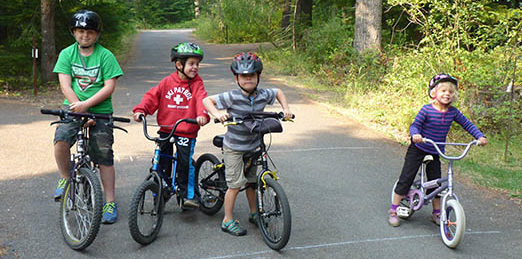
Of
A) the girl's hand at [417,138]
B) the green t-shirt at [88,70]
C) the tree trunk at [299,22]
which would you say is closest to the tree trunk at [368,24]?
the tree trunk at [299,22]

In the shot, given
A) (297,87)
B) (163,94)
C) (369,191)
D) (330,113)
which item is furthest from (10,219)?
(297,87)

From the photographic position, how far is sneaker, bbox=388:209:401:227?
517cm

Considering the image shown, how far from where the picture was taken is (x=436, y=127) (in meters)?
4.99

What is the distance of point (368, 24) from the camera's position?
1383 centimetres

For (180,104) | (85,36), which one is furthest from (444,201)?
(85,36)

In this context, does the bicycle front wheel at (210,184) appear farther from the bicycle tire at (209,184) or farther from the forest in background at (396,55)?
the forest in background at (396,55)

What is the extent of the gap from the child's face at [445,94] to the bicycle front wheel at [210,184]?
232cm

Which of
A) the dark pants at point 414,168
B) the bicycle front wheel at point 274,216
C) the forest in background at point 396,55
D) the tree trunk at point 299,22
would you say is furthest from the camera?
the tree trunk at point 299,22

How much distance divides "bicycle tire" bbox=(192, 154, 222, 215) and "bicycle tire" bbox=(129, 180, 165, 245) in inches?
26.8

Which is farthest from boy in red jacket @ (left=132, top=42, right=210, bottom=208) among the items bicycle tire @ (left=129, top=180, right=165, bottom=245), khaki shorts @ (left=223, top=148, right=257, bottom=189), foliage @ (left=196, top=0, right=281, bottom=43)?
foliage @ (left=196, top=0, right=281, bottom=43)

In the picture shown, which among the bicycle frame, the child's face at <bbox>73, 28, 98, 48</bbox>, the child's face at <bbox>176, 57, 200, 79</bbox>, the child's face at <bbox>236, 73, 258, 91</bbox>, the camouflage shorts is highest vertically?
the child's face at <bbox>73, 28, 98, 48</bbox>

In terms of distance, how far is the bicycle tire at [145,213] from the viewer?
426 centimetres

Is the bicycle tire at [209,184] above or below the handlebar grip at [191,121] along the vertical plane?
below

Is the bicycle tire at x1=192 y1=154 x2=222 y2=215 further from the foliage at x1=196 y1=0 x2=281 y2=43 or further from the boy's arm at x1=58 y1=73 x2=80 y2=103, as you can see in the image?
the foliage at x1=196 y1=0 x2=281 y2=43
